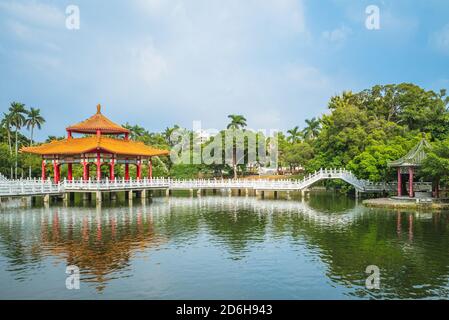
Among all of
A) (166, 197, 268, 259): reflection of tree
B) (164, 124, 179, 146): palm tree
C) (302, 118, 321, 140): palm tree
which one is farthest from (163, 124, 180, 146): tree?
(166, 197, 268, 259): reflection of tree

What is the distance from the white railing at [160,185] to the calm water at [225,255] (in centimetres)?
660

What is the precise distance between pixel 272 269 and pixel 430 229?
1045 centimetres

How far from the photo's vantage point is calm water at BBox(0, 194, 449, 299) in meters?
10.9

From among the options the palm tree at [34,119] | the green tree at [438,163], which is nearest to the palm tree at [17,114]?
the palm tree at [34,119]

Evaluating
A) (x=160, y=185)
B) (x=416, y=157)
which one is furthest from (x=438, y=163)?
(x=160, y=185)

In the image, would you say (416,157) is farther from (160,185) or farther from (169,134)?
(169,134)

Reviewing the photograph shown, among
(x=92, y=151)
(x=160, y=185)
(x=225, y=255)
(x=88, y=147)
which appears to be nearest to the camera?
(x=225, y=255)

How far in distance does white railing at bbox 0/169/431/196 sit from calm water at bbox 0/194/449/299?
6600 millimetres

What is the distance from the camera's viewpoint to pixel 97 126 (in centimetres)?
3903

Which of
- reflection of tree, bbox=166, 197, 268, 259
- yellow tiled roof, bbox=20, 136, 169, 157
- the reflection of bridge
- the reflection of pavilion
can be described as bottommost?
reflection of tree, bbox=166, 197, 268, 259

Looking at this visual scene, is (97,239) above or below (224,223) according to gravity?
above

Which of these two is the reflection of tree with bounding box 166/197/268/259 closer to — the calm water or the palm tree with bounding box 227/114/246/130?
the calm water

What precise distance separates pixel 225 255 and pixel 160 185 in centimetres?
2751
